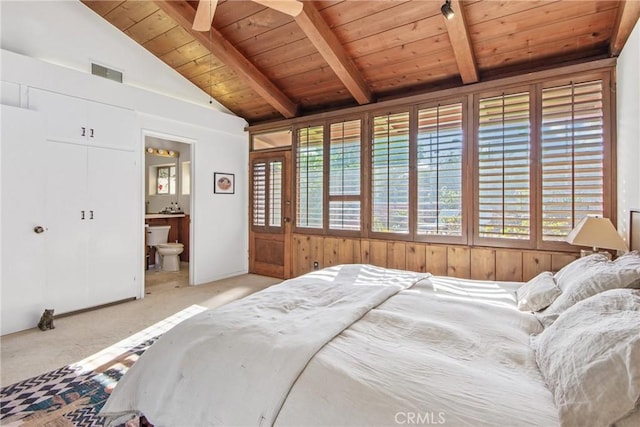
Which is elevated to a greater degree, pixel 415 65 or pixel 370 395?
pixel 415 65

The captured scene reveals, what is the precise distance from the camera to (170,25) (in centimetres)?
385

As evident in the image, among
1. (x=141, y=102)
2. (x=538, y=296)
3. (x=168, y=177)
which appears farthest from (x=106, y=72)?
(x=538, y=296)

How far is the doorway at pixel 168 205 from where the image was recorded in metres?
5.72

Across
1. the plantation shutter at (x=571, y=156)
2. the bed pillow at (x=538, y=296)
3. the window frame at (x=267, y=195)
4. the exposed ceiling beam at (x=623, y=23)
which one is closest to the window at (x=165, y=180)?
the window frame at (x=267, y=195)

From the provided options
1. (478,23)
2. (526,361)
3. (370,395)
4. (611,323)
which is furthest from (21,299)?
(478,23)

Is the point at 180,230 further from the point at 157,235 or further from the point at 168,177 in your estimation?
the point at 168,177

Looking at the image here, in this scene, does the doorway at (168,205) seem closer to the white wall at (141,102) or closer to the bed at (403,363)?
the white wall at (141,102)

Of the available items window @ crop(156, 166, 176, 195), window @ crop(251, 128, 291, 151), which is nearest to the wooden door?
window @ crop(251, 128, 291, 151)

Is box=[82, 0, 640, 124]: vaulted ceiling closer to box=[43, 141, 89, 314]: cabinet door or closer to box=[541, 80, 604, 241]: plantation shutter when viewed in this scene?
box=[541, 80, 604, 241]: plantation shutter

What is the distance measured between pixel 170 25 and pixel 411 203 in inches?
140

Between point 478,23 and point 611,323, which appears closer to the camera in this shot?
point 611,323

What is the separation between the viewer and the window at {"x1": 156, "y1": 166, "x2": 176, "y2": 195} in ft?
22.1

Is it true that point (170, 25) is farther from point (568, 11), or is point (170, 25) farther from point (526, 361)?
point (526, 361)

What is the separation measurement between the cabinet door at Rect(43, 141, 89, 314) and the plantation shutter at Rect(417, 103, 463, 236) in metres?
3.71
